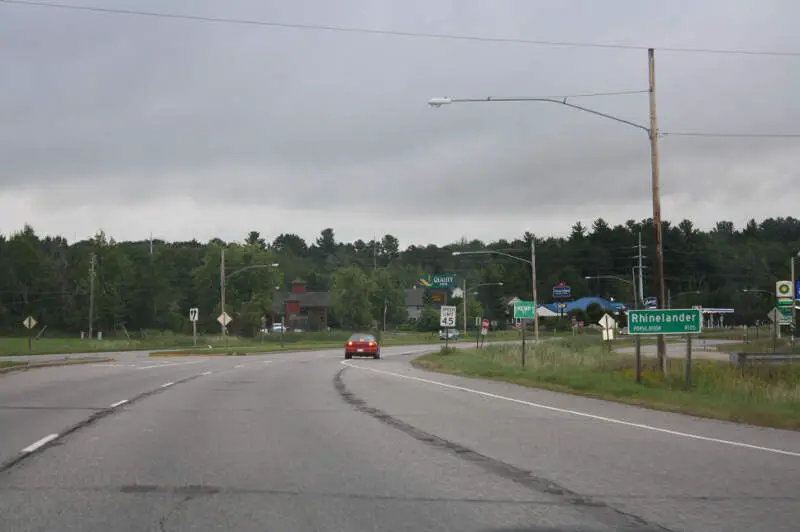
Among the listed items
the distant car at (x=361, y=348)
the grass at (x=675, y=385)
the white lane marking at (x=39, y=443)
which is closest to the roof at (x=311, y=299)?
the distant car at (x=361, y=348)

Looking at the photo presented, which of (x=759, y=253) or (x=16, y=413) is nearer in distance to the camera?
(x=16, y=413)

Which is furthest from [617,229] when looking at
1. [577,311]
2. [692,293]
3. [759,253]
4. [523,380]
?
[523,380]

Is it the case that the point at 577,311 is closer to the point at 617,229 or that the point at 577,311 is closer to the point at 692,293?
the point at 692,293

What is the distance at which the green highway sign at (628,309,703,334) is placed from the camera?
77.2 ft

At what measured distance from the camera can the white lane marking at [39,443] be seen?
12102 mm

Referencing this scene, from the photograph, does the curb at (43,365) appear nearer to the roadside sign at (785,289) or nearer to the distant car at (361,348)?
the distant car at (361,348)

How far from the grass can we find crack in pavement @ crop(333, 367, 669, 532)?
669 cm

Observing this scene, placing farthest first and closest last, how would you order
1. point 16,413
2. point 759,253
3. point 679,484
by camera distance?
1. point 759,253
2. point 16,413
3. point 679,484

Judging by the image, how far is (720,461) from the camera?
11.6 m

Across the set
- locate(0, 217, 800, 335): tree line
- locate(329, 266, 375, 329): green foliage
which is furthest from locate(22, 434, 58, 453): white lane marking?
locate(329, 266, 375, 329): green foliage

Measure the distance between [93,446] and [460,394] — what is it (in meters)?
12.3

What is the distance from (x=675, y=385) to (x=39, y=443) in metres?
16.6

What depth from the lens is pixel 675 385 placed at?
23.7m

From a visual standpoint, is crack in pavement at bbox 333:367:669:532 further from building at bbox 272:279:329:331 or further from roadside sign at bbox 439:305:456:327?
building at bbox 272:279:329:331
